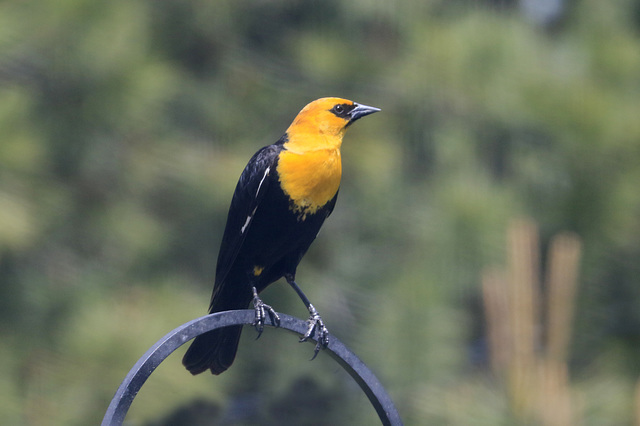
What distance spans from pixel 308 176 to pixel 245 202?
154mm

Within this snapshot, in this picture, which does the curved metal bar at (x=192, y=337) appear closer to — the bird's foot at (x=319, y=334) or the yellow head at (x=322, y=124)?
the bird's foot at (x=319, y=334)

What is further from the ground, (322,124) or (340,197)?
(340,197)

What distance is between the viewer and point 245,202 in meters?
1.66

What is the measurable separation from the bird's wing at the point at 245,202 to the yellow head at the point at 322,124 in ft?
0.20

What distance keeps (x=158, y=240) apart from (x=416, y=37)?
4.80 feet

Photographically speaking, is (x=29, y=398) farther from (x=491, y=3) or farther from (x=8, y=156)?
(x=491, y=3)

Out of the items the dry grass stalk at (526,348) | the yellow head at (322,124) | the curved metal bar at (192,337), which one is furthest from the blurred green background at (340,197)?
the curved metal bar at (192,337)

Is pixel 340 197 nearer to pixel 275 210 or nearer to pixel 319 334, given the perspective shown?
pixel 275 210

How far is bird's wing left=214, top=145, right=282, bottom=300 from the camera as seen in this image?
1.62 metres

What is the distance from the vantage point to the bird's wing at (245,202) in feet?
5.31

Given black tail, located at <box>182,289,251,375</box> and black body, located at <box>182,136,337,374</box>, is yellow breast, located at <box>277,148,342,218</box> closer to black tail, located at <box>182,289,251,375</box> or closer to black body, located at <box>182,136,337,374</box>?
black body, located at <box>182,136,337,374</box>

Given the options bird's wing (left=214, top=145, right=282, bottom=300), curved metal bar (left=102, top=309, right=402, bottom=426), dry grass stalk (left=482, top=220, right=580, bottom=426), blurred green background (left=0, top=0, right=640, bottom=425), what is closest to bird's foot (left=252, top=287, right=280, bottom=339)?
curved metal bar (left=102, top=309, right=402, bottom=426)

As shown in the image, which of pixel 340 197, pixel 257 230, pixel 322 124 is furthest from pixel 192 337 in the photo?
pixel 340 197

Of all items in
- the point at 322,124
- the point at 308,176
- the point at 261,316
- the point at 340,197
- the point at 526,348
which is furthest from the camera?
the point at 340,197
